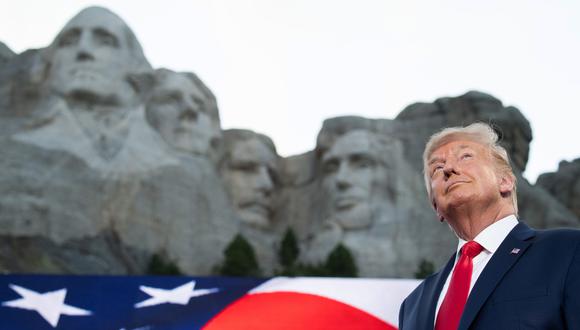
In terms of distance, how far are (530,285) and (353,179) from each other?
36.0 feet

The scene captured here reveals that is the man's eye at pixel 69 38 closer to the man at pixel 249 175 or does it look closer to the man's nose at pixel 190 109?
the man's nose at pixel 190 109

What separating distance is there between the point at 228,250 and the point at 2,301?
25.8 feet

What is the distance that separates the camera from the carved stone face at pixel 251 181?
41.9 ft

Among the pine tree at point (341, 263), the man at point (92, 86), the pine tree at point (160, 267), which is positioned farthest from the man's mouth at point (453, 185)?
the man at point (92, 86)

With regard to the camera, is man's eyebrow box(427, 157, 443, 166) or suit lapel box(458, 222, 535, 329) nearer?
suit lapel box(458, 222, 535, 329)

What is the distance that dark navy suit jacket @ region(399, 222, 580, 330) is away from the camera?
1.65m

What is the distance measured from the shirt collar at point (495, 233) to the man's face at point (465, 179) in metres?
0.06

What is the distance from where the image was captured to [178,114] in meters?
12.3

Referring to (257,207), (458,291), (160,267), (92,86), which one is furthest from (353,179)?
(458,291)

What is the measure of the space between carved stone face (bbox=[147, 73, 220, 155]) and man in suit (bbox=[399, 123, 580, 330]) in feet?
33.6

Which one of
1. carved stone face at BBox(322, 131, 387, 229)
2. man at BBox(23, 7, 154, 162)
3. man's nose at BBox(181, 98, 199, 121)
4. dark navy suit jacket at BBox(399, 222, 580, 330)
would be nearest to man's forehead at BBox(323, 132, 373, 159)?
carved stone face at BBox(322, 131, 387, 229)

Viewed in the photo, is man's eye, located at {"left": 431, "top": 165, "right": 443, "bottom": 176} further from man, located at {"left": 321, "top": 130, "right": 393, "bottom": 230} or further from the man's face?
man, located at {"left": 321, "top": 130, "right": 393, "bottom": 230}

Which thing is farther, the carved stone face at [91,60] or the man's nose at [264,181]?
the man's nose at [264,181]

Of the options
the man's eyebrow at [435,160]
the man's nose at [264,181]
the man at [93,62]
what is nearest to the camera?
the man's eyebrow at [435,160]
